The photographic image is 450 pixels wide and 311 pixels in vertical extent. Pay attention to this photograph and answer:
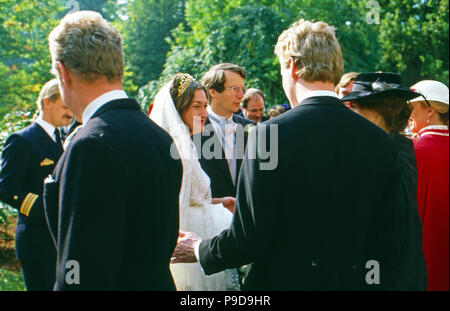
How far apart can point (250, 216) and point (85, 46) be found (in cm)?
96

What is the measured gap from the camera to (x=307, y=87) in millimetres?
2123

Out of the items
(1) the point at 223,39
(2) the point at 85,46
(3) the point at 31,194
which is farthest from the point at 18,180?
(1) the point at 223,39

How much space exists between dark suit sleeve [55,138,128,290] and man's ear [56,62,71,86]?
307mm

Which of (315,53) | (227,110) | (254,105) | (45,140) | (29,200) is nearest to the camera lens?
(315,53)

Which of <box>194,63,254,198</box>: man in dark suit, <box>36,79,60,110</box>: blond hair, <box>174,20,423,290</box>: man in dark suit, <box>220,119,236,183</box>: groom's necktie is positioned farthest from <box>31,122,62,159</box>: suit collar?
<box>174,20,423,290</box>: man in dark suit

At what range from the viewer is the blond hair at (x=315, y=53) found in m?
2.10

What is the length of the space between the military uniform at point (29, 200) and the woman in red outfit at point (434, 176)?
282cm

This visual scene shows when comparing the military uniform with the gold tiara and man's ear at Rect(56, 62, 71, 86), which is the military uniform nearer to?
the gold tiara

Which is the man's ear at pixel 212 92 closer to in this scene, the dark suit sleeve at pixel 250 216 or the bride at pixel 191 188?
the bride at pixel 191 188

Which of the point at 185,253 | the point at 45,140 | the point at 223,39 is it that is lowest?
the point at 185,253

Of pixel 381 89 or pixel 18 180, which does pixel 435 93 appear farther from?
pixel 18 180

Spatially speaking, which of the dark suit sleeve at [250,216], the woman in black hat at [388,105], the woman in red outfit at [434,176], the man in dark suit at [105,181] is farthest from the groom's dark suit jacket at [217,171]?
the man in dark suit at [105,181]

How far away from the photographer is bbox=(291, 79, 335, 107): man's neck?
82.9 inches

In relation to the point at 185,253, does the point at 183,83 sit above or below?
above
